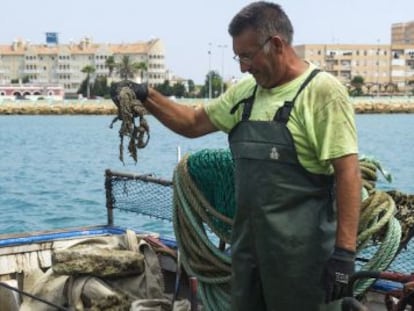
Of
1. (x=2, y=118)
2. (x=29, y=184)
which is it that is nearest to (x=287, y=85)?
(x=29, y=184)

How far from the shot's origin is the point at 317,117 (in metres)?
3.82

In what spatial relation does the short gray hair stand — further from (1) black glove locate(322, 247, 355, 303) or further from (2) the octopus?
(1) black glove locate(322, 247, 355, 303)

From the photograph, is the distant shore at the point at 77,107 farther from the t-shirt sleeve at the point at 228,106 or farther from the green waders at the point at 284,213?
the green waders at the point at 284,213

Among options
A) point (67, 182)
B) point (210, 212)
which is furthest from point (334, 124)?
point (67, 182)

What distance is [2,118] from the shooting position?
130875 mm

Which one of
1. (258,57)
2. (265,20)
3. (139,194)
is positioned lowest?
(139,194)

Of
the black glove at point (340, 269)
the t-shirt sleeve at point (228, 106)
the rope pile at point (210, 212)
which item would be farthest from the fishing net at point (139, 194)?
the black glove at point (340, 269)

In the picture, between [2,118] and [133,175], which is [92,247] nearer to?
[133,175]

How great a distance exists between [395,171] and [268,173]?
31671mm

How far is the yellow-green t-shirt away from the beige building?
17467 cm

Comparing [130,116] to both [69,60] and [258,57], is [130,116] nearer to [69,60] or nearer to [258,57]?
[258,57]

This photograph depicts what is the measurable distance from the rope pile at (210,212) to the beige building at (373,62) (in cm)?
17332

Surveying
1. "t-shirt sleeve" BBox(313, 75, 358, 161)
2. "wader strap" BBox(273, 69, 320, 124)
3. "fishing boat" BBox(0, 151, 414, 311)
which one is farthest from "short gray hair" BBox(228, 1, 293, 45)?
"fishing boat" BBox(0, 151, 414, 311)

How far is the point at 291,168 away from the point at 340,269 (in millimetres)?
462
